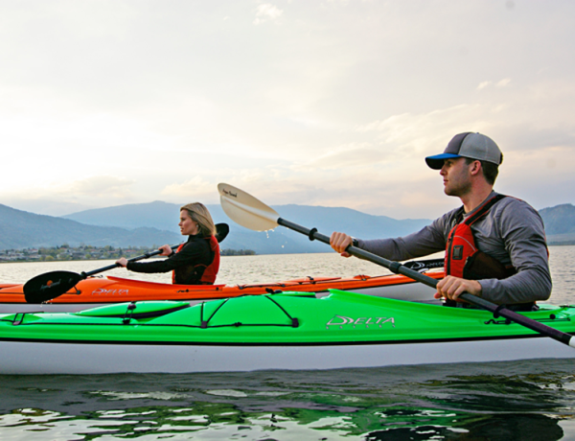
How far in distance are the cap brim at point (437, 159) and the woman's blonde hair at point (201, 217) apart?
142 inches

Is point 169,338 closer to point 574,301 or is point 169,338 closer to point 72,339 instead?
point 72,339

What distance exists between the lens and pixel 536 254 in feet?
9.45

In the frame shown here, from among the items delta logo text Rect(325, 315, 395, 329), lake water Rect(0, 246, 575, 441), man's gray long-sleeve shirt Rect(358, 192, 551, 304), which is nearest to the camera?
lake water Rect(0, 246, 575, 441)

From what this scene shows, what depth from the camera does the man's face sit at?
333 centimetres

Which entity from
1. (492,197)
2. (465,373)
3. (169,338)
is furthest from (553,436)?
(169,338)

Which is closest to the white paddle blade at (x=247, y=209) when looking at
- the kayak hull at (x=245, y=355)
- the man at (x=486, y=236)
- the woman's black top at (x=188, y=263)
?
the woman's black top at (x=188, y=263)

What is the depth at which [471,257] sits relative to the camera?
128 inches

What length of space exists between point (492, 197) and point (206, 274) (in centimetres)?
465

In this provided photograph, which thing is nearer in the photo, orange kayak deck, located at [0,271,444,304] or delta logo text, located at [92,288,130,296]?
orange kayak deck, located at [0,271,444,304]

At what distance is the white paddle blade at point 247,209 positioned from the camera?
5180 mm

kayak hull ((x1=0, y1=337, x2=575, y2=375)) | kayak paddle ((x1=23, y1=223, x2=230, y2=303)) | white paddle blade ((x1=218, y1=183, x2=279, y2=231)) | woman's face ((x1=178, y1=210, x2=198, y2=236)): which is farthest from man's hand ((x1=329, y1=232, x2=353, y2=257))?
kayak paddle ((x1=23, y1=223, x2=230, y2=303))

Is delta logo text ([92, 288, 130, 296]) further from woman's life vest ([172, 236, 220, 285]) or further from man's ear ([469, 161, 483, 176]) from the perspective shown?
man's ear ([469, 161, 483, 176])

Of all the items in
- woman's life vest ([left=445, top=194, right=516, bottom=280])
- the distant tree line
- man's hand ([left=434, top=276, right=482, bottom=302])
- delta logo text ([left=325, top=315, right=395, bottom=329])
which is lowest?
the distant tree line

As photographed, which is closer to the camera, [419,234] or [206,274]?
[419,234]
